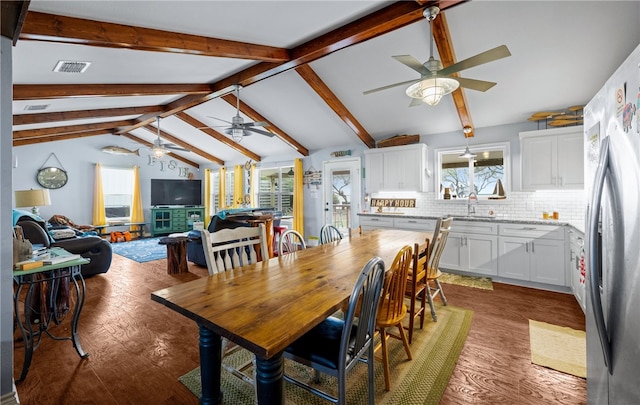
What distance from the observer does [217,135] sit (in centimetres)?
715

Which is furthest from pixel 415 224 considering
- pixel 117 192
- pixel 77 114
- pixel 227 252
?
pixel 117 192

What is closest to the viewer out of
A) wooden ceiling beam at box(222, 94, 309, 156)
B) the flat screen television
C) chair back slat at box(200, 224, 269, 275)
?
chair back slat at box(200, 224, 269, 275)

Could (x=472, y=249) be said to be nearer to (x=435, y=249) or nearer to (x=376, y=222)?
(x=376, y=222)

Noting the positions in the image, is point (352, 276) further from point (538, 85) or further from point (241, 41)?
point (538, 85)

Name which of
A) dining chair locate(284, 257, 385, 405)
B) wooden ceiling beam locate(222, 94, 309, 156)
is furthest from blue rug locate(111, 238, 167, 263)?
dining chair locate(284, 257, 385, 405)

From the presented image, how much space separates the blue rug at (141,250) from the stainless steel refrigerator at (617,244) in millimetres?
6190

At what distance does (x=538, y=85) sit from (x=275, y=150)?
5.53m

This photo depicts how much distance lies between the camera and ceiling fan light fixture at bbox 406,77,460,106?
2.29 metres

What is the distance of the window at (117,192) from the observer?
805 cm

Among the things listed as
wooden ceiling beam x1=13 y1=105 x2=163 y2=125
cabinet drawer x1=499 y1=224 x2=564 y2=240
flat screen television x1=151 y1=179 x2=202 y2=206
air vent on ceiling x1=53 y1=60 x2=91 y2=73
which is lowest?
cabinet drawer x1=499 y1=224 x2=564 y2=240

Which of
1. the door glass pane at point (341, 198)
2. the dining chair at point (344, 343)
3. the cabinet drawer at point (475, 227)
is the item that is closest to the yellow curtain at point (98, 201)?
the door glass pane at point (341, 198)

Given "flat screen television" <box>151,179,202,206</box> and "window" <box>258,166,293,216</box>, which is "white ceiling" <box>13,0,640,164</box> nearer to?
"window" <box>258,166,293,216</box>

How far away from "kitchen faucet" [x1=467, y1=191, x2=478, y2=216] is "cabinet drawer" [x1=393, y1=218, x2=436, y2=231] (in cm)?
67

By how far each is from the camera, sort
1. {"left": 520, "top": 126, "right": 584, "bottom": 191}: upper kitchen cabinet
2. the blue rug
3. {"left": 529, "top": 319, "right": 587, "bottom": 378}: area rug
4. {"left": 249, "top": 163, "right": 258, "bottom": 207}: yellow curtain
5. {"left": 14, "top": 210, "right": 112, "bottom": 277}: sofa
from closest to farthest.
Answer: {"left": 529, "top": 319, "right": 587, "bottom": 378}: area rug, {"left": 520, "top": 126, "right": 584, "bottom": 191}: upper kitchen cabinet, {"left": 14, "top": 210, "right": 112, "bottom": 277}: sofa, the blue rug, {"left": 249, "top": 163, "right": 258, "bottom": 207}: yellow curtain
